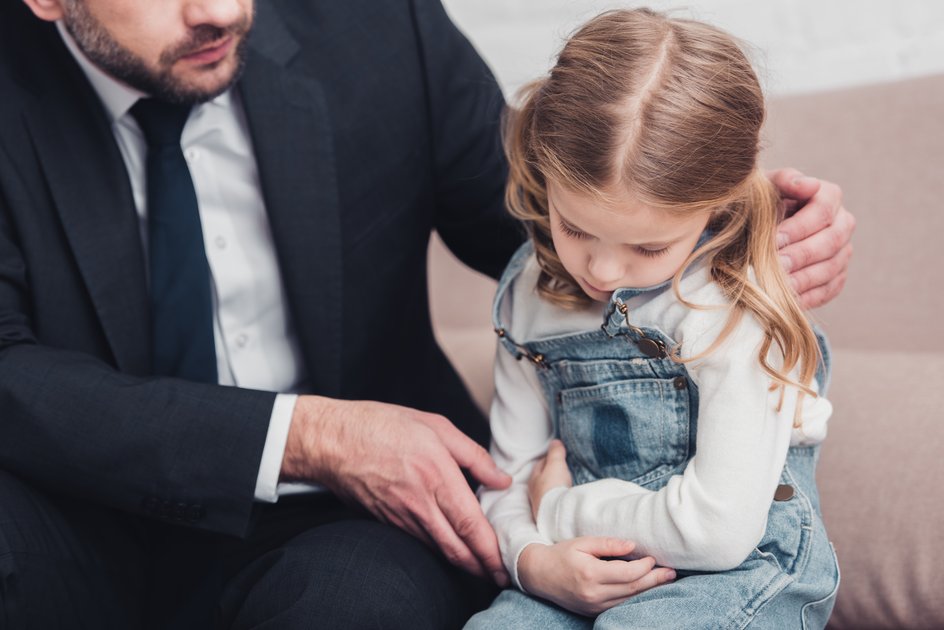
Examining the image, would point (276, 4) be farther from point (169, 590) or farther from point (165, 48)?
point (169, 590)

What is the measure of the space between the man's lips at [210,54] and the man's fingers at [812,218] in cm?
65

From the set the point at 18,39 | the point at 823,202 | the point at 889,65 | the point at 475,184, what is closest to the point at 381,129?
the point at 475,184

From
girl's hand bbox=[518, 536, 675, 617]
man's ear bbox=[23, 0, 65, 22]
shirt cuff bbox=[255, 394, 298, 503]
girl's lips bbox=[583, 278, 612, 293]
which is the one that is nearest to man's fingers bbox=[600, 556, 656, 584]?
girl's hand bbox=[518, 536, 675, 617]

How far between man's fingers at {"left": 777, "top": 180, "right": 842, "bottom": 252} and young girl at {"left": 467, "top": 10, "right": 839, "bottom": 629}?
5 centimetres

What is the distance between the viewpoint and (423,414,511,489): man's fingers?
3.41 ft

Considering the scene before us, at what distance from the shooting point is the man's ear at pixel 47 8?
3.71 ft

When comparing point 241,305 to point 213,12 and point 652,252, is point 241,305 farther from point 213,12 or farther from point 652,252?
point 652,252

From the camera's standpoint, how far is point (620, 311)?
91 centimetres

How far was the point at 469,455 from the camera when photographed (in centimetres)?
104

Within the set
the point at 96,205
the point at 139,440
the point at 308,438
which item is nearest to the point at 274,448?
the point at 308,438

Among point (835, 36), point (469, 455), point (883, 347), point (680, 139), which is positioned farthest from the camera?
point (835, 36)

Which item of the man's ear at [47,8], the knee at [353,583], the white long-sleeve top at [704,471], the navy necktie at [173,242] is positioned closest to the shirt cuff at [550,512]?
the white long-sleeve top at [704,471]

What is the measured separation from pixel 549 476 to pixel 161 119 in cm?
64

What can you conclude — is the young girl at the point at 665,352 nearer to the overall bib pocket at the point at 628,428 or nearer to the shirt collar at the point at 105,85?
the overall bib pocket at the point at 628,428
